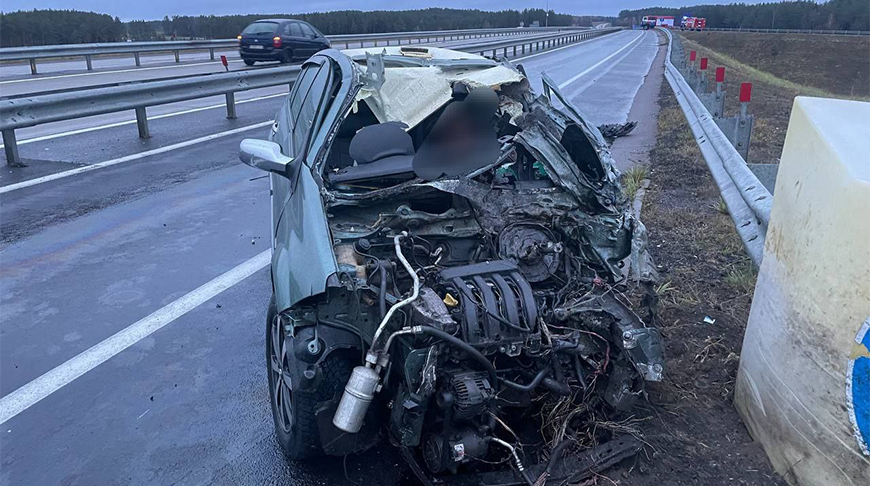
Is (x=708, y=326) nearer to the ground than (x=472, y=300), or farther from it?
nearer to the ground

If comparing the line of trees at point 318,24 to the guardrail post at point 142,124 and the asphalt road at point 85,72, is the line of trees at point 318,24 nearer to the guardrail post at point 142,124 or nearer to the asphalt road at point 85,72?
the asphalt road at point 85,72

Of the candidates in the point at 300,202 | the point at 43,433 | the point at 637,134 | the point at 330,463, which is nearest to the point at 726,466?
the point at 330,463

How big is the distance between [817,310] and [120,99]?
34.1 ft

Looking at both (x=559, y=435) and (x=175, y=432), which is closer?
(x=559, y=435)

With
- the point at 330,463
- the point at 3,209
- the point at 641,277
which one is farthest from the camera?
the point at 3,209

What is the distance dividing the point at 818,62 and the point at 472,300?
51.5m

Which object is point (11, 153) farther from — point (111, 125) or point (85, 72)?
point (85, 72)

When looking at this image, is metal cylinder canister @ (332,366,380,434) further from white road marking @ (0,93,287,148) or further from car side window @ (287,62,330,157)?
white road marking @ (0,93,287,148)

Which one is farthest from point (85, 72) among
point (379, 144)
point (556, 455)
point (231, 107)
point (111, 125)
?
point (556, 455)

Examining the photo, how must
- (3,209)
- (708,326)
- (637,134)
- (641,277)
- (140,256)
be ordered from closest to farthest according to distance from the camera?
(641,277) → (708,326) → (140,256) → (3,209) → (637,134)

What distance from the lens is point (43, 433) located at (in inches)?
140

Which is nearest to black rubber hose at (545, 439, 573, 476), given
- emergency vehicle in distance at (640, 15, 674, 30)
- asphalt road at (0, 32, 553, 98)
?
asphalt road at (0, 32, 553, 98)

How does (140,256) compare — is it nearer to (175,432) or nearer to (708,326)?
(175,432)

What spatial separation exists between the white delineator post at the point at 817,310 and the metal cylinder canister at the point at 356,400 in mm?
1892
